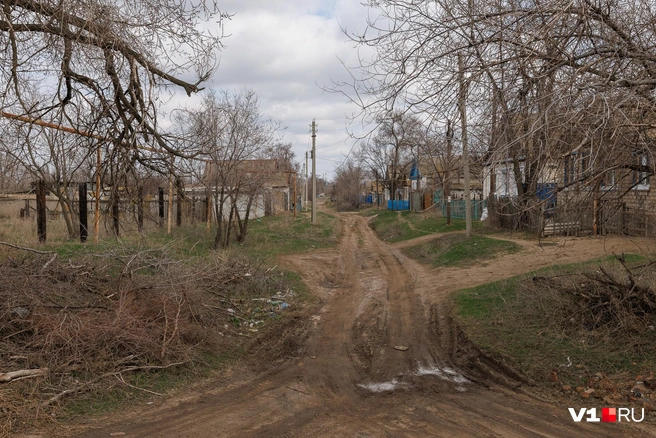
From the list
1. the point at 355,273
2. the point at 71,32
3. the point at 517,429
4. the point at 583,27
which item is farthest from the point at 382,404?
the point at 355,273

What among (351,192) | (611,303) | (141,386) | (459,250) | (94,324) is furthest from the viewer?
(351,192)

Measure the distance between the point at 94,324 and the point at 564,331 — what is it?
6394mm

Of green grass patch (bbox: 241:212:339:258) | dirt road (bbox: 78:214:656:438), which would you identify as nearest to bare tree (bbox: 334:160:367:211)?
green grass patch (bbox: 241:212:339:258)

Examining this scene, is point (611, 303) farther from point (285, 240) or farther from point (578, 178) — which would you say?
point (285, 240)

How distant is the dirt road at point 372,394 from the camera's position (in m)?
4.87

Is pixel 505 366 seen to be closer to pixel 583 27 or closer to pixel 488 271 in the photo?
pixel 583 27

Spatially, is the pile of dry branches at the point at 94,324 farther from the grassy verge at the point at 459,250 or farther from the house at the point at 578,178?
the grassy verge at the point at 459,250

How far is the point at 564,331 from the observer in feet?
24.4

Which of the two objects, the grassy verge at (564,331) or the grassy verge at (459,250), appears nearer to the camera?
the grassy verge at (564,331)

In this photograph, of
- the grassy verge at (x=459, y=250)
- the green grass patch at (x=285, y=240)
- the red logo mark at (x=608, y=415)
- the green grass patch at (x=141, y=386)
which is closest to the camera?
the red logo mark at (x=608, y=415)

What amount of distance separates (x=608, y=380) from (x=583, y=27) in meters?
3.96

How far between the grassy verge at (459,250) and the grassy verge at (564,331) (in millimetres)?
5783

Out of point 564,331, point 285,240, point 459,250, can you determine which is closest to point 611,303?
point 564,331

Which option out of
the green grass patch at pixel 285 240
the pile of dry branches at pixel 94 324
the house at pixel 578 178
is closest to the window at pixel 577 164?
the house at pixel 578 178
